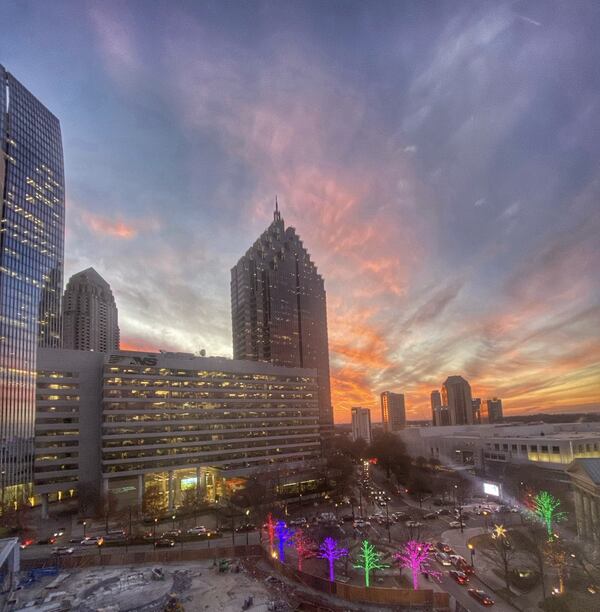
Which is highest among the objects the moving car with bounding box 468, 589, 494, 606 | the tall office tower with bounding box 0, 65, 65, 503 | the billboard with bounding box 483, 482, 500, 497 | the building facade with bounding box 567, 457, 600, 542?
the tall office tower with bounding box 0, 65, 65, 503

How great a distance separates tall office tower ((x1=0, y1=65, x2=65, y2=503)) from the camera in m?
119

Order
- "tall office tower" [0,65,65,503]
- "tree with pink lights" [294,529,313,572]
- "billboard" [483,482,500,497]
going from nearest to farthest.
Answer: "tree with pink lights" [294,529,313,572], "billboard" [483,482,500,497], "tall office tower" [0,65,65,503]

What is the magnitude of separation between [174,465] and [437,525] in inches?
2975

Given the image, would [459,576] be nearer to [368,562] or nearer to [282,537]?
[368,562]

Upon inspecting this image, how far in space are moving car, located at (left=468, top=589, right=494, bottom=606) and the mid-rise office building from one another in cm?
8031

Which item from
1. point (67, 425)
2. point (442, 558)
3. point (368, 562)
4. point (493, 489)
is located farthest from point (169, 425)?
point (493, 489)

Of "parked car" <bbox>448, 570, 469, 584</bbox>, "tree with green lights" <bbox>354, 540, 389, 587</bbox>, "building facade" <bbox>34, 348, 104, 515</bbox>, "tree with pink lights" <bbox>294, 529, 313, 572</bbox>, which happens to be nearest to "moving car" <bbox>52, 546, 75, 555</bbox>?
"building facade" <bbox>34, 348, 104, 515</bbox>

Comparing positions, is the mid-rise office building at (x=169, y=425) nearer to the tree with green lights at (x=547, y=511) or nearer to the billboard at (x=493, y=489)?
the billboard at (x=493, y=489)

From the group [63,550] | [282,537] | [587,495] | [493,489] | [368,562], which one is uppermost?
[587,495]

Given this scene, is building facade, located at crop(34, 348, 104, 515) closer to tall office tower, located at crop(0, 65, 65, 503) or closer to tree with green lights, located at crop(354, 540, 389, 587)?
tall office tower, located at crop(0, 65, 65, 503)

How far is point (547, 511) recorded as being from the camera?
7075 cm

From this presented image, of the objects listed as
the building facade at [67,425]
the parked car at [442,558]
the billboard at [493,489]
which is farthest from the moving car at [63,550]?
the billboard at [493,489]

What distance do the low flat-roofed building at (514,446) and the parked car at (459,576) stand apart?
63015mm

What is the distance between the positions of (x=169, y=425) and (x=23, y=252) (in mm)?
86586
